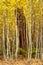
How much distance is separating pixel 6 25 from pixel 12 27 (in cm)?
60

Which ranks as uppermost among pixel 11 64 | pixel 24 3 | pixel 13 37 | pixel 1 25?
pixel 24 3

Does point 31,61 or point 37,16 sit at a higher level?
point 37,16

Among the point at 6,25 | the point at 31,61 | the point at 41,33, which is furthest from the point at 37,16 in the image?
the point at 31,61

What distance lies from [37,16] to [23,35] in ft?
11.2

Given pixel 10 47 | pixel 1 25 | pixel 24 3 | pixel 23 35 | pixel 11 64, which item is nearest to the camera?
pixel 11 64

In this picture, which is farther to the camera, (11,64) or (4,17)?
(4,17)

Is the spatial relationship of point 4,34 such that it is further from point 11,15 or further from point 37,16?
point 37,16

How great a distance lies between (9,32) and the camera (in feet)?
42.5

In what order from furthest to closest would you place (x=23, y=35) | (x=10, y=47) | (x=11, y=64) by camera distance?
(x=23, y=35)
(x=10, y=47)
(x=11, y=64)

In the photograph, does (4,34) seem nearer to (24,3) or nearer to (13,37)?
(13,37)

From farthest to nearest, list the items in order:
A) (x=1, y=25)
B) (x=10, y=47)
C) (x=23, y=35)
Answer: (x=23, y=35)
(x=10, y=47)
(x=1, y=25)

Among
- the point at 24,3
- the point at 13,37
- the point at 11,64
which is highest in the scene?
the point at 24,3

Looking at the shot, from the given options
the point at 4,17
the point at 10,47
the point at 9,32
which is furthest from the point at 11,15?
the point at 10,47

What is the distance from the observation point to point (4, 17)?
39.2 feet
